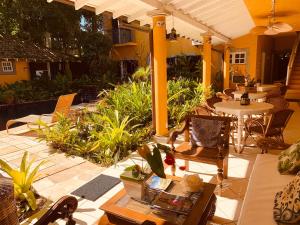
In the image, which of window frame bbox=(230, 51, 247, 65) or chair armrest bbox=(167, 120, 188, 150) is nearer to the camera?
chair armrest bbox=(167, 120, 188, 150)

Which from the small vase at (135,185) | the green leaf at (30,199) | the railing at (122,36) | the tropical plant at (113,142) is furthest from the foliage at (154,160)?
the railing at (122,36)

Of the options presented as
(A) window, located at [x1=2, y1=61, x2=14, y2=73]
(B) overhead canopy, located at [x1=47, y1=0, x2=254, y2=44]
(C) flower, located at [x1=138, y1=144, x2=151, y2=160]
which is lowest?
(C) flower, located at [x1=138, y1=144, x2=151, y2=160]

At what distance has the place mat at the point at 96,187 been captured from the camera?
3174 millimetres

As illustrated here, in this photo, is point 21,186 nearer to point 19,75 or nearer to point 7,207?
point 7,207

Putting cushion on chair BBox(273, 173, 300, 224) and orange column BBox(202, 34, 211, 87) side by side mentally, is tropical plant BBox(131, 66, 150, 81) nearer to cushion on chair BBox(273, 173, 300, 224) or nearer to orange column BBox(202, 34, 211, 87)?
orange column BBox(202, 34, 211, 87)

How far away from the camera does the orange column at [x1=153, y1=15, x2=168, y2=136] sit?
16.3ft

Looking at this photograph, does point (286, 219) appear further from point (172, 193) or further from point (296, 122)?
point (296, 122)

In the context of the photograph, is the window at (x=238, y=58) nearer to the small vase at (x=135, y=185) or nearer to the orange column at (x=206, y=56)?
the orange column at (x=206, y=56)

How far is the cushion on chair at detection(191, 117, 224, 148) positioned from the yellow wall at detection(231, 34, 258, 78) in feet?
33.4

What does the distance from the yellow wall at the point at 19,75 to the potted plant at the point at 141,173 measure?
1290 centimetres

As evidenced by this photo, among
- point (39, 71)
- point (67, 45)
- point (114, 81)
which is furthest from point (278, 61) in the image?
point (39, 71)

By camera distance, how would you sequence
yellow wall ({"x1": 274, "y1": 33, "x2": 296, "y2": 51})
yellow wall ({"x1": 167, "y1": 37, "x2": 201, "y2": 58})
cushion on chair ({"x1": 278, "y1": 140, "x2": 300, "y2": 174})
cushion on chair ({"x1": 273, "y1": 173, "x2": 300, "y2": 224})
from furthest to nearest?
yellow wall ({"x1": 274, "y1": 33, "x2": 296, "y2": 51}) < yellow wall ({"x1": 167, "y1": 37, "x2": 201, "y2": 58}) < cushion on chair ({"x1": 278, "y1": 140, "x2": 300, "y2": 174}) < cushion on chair ({"x1": 273, "y1": 173, "x2": 300, "y2": 224})

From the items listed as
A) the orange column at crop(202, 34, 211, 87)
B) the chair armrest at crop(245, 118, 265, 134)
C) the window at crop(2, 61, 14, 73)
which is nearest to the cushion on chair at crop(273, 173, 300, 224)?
the chair armrest at crop(245, 118, 265, 134)

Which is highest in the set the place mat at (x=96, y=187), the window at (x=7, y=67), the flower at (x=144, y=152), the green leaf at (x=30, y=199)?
the window at (x=7, y=67)
